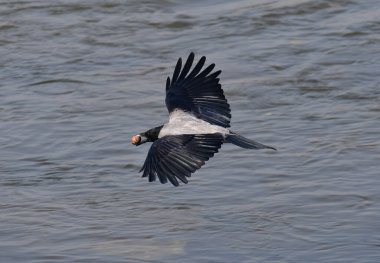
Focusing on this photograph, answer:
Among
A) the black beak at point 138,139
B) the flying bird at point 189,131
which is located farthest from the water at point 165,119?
the flying bird at point 189,131

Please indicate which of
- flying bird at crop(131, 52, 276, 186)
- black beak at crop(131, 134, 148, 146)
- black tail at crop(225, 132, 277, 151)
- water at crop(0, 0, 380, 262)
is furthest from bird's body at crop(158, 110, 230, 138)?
water at crop(0, 0, 380, 262)

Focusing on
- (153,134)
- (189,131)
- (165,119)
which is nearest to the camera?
(189,131)

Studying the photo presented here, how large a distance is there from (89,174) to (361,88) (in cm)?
286

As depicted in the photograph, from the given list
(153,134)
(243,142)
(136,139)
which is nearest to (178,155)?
(243,142)

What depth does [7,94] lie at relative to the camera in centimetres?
1093

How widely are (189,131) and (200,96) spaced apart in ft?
1.76

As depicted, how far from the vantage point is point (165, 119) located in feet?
33.2

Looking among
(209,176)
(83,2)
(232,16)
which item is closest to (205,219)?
(209,176)

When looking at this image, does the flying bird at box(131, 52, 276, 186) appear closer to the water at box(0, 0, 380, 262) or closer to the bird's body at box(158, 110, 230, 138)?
the bird's body at box(158, 110, 230, 138)

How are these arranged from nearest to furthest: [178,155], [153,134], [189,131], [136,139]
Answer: [178,155]
[189,131]
[153,134]
[136,139]

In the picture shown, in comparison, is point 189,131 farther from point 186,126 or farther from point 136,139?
point 136,139

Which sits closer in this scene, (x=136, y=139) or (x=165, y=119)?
(x=136, y=139)

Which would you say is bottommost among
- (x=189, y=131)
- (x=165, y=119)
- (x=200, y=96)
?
(x=165, y=119)

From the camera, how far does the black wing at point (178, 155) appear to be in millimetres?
6996
